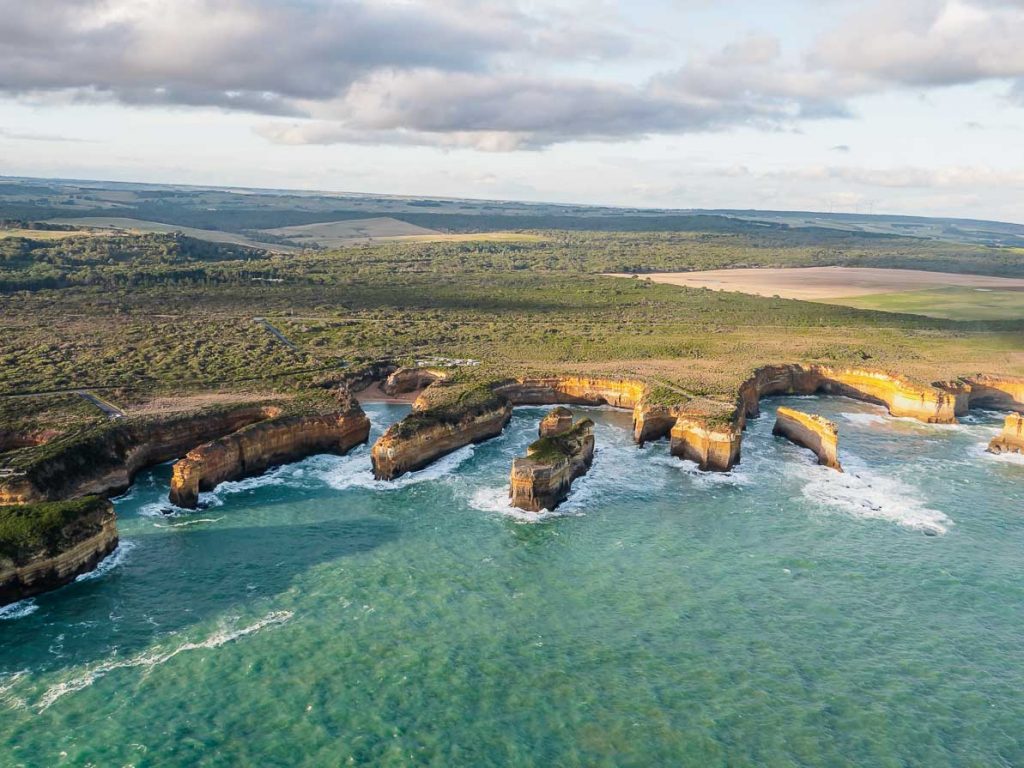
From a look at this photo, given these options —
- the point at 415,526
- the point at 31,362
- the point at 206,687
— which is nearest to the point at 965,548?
the point at 415,526

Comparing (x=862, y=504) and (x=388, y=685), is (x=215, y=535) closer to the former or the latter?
(x=388, y=685)

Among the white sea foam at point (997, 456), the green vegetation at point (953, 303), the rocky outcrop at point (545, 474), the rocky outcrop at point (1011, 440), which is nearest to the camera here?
the rocky outcrop at point (545, 474)

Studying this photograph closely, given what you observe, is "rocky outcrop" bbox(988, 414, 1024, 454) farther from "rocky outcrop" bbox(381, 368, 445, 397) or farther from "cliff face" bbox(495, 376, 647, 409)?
"rocky outcrop" bbox(381, 368, 445, 397)

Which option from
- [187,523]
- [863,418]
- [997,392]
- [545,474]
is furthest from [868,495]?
[187,523]

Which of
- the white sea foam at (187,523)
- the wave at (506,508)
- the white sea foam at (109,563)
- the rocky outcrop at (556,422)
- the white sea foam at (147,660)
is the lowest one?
the white sea foam at (147,660)

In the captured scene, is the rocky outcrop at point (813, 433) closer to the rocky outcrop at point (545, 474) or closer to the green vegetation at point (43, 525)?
the rocky outcrop at point (545, 474)

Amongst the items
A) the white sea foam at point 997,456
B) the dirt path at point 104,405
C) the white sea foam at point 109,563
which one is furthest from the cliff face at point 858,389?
the dirt path at point 104,405
